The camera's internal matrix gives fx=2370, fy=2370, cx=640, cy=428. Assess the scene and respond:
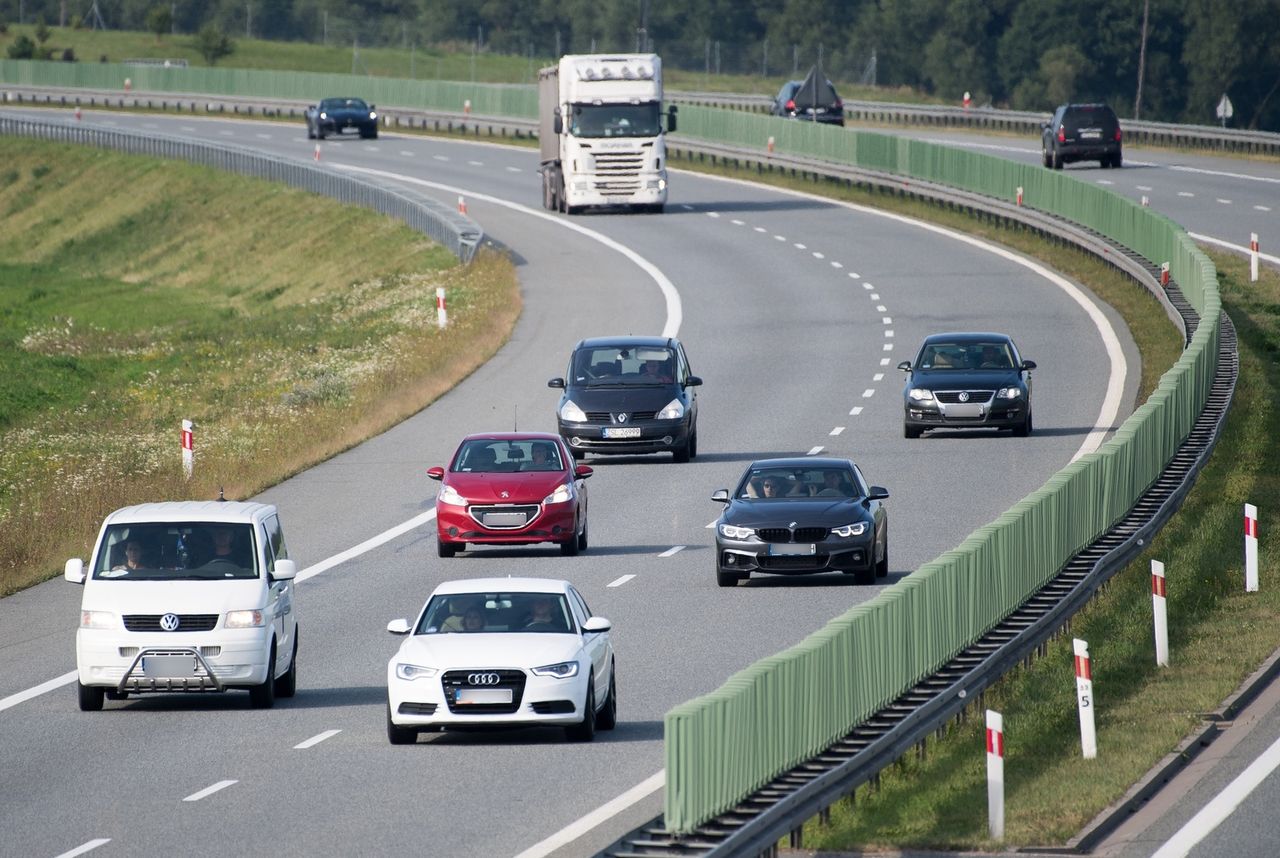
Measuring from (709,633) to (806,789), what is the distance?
782 centimetres

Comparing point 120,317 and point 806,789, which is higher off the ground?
point 806,789

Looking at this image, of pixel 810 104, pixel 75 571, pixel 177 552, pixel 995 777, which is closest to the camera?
pixel 995 777

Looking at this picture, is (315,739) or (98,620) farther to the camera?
(98,620)

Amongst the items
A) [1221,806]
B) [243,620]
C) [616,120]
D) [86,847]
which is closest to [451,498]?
[243,620]

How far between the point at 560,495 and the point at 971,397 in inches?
396

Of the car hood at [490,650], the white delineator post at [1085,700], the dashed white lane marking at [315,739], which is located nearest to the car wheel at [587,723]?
the car hood at [490,650]

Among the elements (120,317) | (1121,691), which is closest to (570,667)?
(1121,691)

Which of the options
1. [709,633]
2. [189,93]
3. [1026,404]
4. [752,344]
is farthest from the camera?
[189,93]

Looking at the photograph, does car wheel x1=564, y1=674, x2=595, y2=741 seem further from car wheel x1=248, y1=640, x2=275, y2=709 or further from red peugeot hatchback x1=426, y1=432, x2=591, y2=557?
red peugeot hatchback x1=426, y1=432, x2=591, y2=557

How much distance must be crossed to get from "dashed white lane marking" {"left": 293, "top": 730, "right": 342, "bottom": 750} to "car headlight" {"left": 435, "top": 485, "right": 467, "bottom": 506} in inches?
332

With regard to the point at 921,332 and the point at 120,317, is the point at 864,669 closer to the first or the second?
the point at 921,332

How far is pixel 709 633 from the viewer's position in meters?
21.6

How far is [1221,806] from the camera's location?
15.1 metres

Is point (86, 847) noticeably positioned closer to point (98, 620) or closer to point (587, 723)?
point (587, 723)
